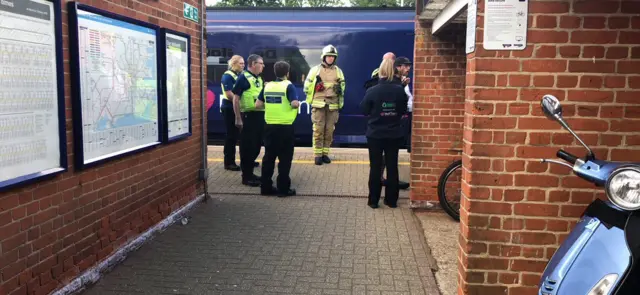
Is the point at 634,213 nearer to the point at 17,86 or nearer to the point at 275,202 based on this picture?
the point at 17,86

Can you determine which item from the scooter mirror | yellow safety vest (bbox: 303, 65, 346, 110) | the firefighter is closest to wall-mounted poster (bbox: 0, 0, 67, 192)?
the scooter mirror

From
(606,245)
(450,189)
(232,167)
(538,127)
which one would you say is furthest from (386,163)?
(606,245)

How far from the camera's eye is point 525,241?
126 inches

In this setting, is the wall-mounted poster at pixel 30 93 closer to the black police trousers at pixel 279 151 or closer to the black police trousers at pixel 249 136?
the black police trousers at pixel 279 151

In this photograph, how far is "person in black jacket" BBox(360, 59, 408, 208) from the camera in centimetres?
628

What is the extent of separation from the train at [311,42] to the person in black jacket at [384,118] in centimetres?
436

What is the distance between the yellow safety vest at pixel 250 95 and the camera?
7.52 meters

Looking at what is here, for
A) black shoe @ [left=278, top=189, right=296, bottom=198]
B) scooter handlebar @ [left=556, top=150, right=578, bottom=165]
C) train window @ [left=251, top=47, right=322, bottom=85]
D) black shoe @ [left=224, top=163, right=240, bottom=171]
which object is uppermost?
train window @ [left=251, top=47, right=322, bottom=85]

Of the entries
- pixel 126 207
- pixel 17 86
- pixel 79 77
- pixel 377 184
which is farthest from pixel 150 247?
pixel 377 184

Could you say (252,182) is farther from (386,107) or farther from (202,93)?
(386,107)

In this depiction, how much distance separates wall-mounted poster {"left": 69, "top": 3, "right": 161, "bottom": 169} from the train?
6078 millimetres

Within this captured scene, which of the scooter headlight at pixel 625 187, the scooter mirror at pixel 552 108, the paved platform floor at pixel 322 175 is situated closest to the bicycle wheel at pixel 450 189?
the paved platform floor at pixel 322 175

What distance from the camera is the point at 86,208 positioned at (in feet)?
13.0

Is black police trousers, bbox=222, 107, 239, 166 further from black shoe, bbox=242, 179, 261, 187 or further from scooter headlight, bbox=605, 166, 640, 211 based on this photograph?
scooter headlight, bbox=605, 166, 640, 211
